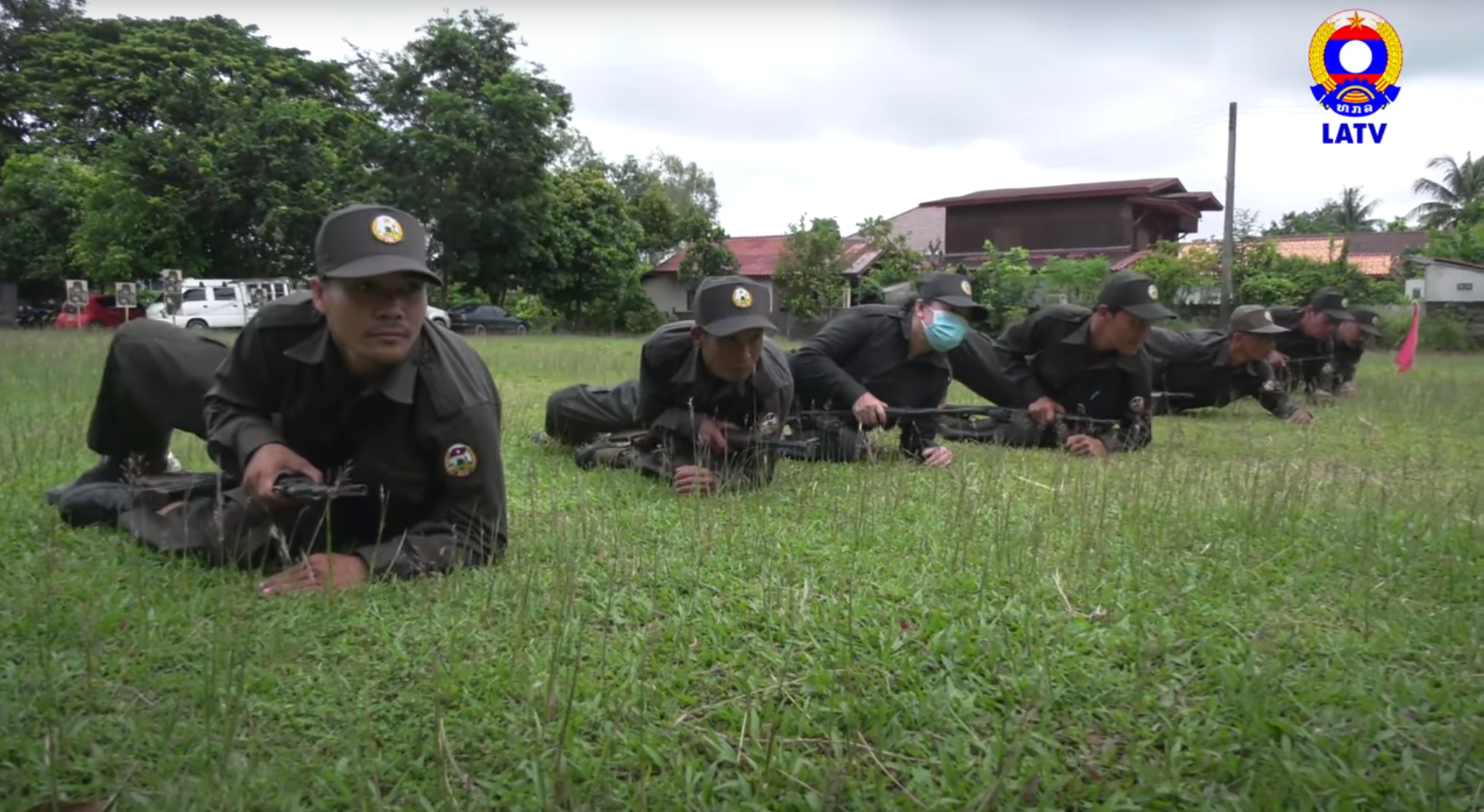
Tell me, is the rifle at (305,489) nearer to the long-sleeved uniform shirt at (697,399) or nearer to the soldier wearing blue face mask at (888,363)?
the long-sleeved uniform shirt at (697,399)

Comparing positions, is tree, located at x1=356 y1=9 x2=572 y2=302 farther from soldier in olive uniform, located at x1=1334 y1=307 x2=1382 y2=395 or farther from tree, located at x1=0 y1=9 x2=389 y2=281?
soldier in olive uniform, located at x1=1334 y1=307 x2=1382 y2=395

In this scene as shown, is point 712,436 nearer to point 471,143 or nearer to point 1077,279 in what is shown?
point 1077,279

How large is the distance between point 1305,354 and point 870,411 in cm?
795

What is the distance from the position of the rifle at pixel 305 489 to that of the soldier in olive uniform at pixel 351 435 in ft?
0.08

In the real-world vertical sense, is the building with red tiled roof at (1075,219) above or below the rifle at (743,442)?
above

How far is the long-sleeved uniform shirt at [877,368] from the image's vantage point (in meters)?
6.90

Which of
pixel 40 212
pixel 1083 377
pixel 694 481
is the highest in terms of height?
pixel 40 212

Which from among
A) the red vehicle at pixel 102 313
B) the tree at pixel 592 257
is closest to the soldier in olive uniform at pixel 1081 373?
the tree at pixel 592 257

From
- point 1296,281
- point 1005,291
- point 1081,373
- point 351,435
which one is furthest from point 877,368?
point 1296,281

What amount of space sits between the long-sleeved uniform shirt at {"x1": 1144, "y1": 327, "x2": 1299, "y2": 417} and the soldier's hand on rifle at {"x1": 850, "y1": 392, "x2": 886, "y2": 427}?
4.41 meters

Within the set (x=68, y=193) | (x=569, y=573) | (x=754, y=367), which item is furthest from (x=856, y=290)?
(x=569, y=573)

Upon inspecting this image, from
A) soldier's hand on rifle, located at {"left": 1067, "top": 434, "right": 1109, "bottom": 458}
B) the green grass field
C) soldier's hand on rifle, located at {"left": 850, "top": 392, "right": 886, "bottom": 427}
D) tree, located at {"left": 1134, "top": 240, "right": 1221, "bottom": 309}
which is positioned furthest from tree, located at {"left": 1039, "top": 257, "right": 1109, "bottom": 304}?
the green grass field

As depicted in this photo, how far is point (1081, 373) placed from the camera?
7.88 meters

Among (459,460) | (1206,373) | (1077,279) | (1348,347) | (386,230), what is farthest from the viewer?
(1077,279)
